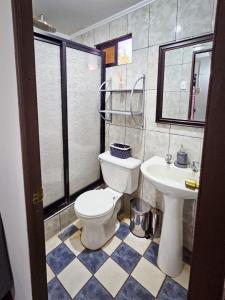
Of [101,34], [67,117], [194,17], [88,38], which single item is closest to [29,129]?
[67,117]

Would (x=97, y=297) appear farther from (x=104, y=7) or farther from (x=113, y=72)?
(x=104, y=7)

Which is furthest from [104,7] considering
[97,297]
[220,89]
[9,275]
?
[97,297]

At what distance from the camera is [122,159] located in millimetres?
1954

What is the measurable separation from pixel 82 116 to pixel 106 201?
3.10 feet

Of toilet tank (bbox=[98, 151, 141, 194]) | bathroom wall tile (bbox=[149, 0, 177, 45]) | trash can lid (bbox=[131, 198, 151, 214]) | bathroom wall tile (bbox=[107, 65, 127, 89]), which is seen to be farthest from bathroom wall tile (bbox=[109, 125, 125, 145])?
bathroom wall tile (bbox=[149, 0, 177, 45])

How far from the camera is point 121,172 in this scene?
75.3 inches

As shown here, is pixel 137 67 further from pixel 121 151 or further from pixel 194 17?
pixel 121 151

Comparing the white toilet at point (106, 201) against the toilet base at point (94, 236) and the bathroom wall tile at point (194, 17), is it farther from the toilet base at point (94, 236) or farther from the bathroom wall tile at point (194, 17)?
the bathroom wall tile at point (194, 17)

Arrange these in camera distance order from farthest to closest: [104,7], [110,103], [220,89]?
1. [110,103]
2. [104,7]
3. [220,89]

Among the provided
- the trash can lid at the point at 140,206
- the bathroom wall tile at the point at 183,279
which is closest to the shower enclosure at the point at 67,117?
the trash can lid at the point at 140,206

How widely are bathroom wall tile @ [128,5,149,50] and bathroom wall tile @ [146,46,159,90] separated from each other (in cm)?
11

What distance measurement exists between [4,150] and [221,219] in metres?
0.98

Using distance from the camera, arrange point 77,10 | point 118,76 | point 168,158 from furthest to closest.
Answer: point 118,76
point 77,10
point 168,158

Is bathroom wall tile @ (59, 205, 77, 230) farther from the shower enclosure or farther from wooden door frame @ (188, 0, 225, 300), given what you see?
wooden door frame @ (188, 0, 225, 300)
